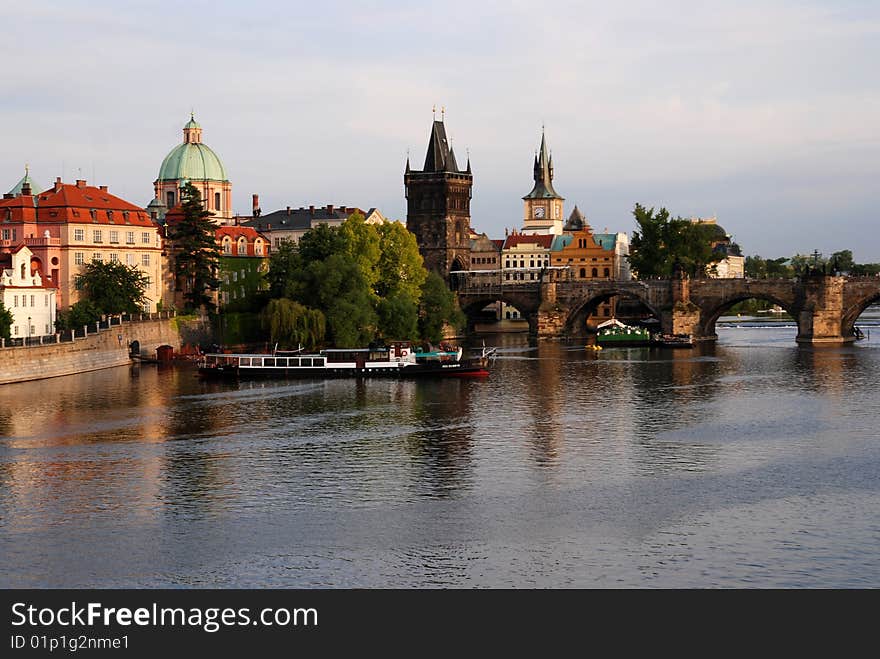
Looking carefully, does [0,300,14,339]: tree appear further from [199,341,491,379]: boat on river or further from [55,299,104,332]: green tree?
[199,341,491,379]: boat on river

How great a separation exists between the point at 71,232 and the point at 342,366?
25245 millimetres

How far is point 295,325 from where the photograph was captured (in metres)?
86.8

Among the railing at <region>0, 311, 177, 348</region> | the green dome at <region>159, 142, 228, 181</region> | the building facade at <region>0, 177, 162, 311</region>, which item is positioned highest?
the green dome at <region>159, 142, 228, 181</region>

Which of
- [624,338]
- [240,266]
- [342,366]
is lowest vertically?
[342,366]

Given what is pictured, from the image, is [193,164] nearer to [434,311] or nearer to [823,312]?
[434,311]

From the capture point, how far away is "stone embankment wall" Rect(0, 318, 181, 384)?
72.3 metres

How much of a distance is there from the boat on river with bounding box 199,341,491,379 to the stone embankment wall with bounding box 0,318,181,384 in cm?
715

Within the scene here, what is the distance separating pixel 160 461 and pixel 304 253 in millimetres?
52020

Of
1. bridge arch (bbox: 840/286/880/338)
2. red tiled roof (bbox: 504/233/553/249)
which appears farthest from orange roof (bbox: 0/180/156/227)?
red tiled roof (bbox: 504/233/553/249)

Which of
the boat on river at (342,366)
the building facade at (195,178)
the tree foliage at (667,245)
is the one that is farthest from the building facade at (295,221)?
the boat on river at (342,366)

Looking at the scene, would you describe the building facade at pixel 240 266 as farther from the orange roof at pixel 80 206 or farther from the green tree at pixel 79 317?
the green tree at pixel 79 317

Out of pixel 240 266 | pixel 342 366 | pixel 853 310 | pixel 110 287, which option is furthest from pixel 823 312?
pixel 110 287

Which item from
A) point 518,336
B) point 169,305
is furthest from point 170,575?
point 518,336
